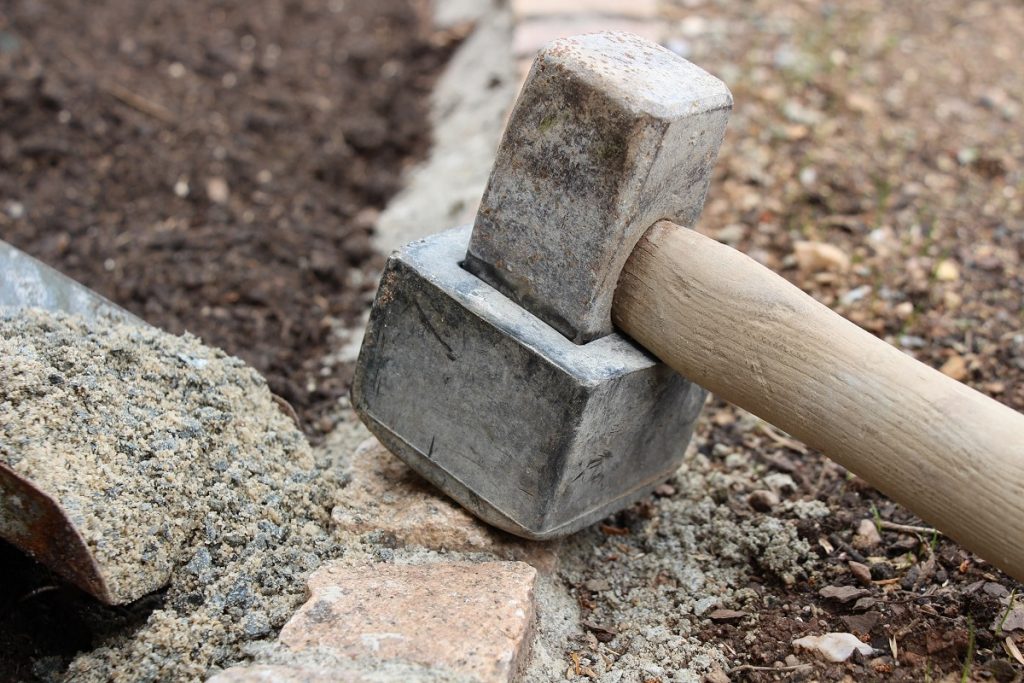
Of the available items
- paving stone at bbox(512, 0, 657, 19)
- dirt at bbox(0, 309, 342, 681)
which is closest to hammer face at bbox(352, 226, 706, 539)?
dirt at bbox(0, 309, 342, 681)

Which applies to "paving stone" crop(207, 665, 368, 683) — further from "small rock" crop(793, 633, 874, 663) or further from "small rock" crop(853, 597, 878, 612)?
"small rock" crop(853, 597, 878, 612)

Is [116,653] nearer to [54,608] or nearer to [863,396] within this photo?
[54,608]

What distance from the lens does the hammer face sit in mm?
1882

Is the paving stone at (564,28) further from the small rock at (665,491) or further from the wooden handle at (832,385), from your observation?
the wooden handle at (832,385)

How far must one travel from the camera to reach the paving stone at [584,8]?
4.16 meters

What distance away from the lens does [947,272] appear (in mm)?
2900

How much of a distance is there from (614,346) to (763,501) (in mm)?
604

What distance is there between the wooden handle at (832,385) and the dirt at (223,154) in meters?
1.14

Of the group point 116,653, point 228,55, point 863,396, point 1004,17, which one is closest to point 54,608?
point 116,653

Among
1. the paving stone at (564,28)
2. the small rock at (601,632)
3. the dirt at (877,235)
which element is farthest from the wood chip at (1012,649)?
the paving stone at (564,28)

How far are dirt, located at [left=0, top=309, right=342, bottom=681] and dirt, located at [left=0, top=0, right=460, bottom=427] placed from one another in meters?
0.59

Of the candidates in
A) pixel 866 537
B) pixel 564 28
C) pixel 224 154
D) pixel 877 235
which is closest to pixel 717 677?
pixel 866 537

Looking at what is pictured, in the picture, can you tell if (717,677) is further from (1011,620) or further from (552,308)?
(552,308)

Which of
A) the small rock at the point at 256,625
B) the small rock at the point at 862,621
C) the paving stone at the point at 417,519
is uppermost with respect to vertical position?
the small rock at the point at 862,621
